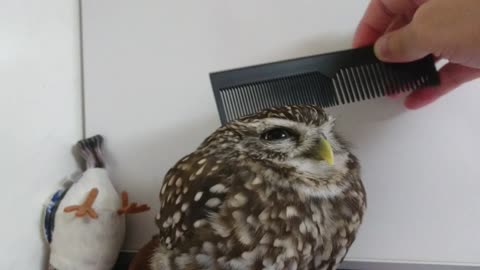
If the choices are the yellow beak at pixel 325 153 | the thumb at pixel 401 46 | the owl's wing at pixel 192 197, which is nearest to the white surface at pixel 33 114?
the owl's wing at pixel 192 197

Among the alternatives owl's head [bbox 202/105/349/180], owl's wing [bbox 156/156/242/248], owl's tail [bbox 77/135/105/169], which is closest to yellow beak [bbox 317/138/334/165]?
owl's head [bbox 202/105/349/180]

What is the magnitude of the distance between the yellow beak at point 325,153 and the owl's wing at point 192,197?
132 mm

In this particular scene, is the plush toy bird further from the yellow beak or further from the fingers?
the fingers

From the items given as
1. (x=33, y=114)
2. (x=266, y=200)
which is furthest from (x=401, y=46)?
(x=33, y=114)

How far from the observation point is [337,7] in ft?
2.81

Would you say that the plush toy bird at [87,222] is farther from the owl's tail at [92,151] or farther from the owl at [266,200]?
the owl at [266,200]

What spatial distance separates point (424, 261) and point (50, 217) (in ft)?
2.52

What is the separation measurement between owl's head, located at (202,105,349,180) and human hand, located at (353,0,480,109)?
20cm

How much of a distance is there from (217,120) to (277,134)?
1.03 ft

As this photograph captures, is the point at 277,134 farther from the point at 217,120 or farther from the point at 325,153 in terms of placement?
the point at 217,120

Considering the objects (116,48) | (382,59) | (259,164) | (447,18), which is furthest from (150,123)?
(447,18)

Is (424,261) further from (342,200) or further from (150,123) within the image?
(150,123)

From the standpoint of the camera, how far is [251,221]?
0.57m

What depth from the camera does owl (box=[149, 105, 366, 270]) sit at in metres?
0.57
